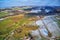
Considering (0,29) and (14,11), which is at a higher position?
(14,11)

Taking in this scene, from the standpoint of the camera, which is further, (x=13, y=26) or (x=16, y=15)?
(x=16, y=15)

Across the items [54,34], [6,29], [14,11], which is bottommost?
[54,34]

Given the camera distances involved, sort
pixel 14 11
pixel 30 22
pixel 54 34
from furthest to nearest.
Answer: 1. pixel 14 11
2. pixel 30 22
3. pixel 54 34

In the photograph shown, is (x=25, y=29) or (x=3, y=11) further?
(x=3, y=11)

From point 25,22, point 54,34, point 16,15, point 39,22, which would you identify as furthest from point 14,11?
point 54,34

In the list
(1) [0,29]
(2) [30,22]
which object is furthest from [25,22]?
(1) [0,29]

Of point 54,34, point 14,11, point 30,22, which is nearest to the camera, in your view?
point 54,34

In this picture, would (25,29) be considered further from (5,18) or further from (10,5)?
(10,5)

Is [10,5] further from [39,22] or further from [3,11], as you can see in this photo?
[39,22]

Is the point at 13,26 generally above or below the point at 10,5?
below
